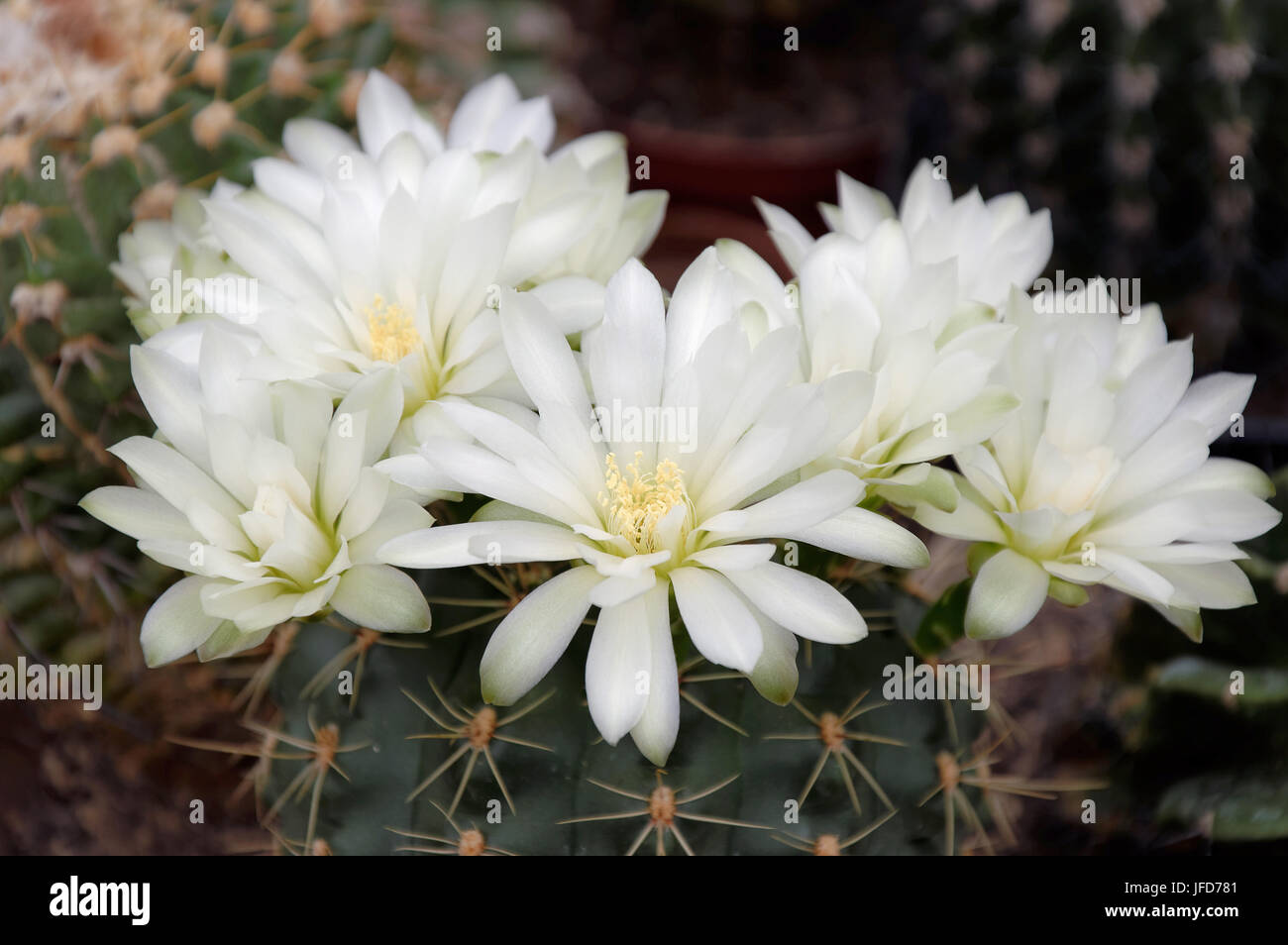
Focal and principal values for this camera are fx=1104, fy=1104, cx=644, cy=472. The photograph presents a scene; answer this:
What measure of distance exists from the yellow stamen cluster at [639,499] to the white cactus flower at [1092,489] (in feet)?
0.39

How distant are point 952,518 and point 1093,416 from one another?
0.08m

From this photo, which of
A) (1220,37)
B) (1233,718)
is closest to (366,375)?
(1233,718)

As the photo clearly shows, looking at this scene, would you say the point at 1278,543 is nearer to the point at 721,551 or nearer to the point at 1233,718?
the point at 1233,718

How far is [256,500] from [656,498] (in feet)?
0.61

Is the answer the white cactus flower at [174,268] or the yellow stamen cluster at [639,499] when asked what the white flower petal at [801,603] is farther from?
the white cactus flower at [174,268]

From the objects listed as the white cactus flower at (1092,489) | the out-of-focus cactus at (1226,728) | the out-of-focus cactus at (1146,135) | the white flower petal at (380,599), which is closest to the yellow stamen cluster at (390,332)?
the white flower petal at (380,599)

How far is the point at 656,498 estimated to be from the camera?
0.53 metres

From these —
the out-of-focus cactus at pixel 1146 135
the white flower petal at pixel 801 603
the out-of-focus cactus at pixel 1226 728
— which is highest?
the out-of-focus cactus at pixel 1146 135

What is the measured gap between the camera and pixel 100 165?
79 centimetres

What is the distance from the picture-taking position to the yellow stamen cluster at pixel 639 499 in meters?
0.52

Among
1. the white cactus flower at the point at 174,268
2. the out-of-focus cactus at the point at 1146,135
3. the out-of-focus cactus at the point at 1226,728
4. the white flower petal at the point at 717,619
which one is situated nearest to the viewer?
the white flower petal at the point at 717,619

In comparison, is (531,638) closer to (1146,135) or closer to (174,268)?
(174,268)

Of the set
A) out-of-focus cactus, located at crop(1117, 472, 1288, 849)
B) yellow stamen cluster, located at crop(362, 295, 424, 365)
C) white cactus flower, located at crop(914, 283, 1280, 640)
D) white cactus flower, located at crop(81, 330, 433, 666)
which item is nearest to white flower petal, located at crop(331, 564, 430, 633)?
white cactus flower, located at crop(81, 330, 433, 666)

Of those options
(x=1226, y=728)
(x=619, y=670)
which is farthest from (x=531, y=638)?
(x=1226, y=728)
